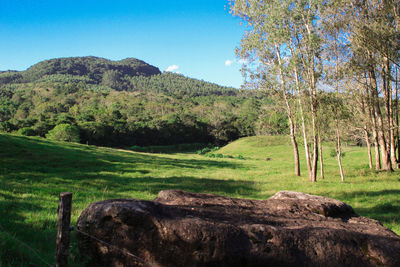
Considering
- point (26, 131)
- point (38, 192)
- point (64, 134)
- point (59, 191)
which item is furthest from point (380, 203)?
point (26, 131)

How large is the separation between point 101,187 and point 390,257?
44.5 feet

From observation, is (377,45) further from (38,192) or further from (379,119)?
(38,192)

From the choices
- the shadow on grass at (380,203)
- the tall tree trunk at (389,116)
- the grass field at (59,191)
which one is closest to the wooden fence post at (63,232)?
Result: the grass field at (59,191)

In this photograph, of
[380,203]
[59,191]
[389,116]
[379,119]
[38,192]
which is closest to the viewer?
[38,192]

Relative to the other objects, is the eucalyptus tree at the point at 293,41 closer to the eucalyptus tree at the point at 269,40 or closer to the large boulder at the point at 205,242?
the eucalyptus tree at the point at 269,40

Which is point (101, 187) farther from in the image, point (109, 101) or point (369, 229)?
point (109, 101)

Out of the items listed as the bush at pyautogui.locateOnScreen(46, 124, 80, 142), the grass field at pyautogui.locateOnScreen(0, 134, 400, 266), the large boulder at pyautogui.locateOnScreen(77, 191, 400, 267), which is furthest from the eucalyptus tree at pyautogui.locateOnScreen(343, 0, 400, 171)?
the bush at pyautogui.locateOnScreen(46, 124, 80, 142)

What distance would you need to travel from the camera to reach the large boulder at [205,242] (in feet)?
13.6

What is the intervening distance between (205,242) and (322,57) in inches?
792

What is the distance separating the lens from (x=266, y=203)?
690 centimetres

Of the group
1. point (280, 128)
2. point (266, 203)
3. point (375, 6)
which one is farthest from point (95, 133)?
point (266, 203)

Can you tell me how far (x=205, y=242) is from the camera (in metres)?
4.16

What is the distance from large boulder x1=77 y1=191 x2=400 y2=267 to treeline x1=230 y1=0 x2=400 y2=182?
16.8m

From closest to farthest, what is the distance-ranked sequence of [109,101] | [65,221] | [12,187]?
[65,221] < [12,187] < [109,101]
